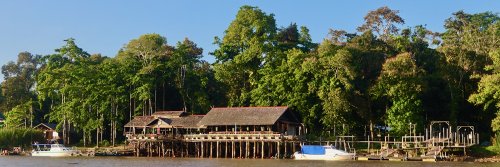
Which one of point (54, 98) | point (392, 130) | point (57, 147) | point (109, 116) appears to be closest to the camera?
point (392, 130)

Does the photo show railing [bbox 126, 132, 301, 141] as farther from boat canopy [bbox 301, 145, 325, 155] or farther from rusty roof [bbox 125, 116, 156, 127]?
rusty roof [bbox 125, 116, 156, 127]

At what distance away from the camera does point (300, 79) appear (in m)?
55.6

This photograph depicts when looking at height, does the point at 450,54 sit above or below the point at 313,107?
above

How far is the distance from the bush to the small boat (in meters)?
33.8

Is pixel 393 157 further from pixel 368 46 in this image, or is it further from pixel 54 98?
pixel 54 98

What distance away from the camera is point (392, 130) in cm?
5109

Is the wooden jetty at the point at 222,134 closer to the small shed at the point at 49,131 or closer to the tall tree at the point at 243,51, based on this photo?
the tall tree at the point at 243,51

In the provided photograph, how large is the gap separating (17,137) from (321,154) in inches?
1436

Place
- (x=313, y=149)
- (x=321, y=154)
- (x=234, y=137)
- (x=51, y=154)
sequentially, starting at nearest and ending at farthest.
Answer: (x=321, y=154) → (x=313, y=149) → (x=234, y=137) → (x=51, y=154)

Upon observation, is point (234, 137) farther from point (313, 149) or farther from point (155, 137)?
point (155, 137)

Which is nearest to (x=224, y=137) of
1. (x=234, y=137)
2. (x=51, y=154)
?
(x=234, y=137)

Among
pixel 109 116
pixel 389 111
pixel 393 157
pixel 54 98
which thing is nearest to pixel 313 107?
pixel 389 111

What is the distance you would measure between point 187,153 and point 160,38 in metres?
22.3

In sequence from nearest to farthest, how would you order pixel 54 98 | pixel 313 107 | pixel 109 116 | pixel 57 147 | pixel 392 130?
pixel 392 130 → pixel 313 107 → pixel 57 147 → pixel 109 116 → pixel 54 98
